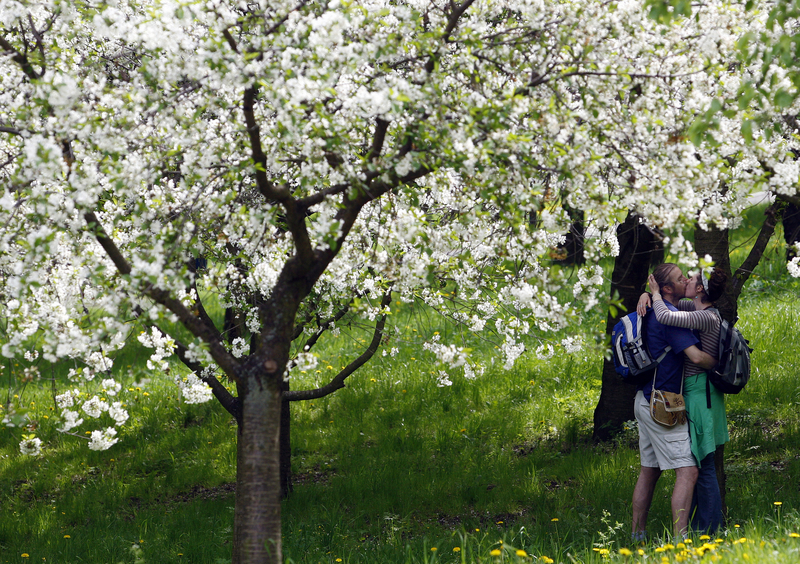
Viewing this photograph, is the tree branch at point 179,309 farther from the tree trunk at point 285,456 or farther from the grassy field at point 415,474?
the tree trunk at point 285,456

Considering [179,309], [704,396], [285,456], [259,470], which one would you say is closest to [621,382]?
[704,396]

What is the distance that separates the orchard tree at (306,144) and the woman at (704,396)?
77 centimetres

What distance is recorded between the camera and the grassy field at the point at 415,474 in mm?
5199

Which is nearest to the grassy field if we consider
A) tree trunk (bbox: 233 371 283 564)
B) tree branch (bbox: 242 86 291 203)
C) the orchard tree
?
tree trunk (bbox: 233 371 283 564)

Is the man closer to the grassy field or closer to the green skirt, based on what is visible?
the green skirt

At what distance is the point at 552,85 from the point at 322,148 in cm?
127

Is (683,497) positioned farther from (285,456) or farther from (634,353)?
(285,456)

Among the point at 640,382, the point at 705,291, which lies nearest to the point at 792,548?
the point at 640,382

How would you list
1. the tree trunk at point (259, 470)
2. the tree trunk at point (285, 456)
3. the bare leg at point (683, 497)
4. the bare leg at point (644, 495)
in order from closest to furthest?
the tree trunk at point (259, 470) → the bare leg at point (683, 497) → the bare leg at point (644, 495) → the tree trunk at point (285, 456)

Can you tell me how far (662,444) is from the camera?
459 centimetres

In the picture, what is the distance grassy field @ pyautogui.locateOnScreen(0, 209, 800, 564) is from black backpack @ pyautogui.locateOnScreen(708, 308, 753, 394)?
2.21 feet

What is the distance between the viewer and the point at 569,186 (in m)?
3.55

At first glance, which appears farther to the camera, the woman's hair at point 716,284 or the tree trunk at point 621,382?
the tree trunk at point 621,382

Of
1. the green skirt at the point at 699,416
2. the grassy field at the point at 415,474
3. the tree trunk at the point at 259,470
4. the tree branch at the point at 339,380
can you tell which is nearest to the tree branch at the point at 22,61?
the tree trunk at the point at 259,470
